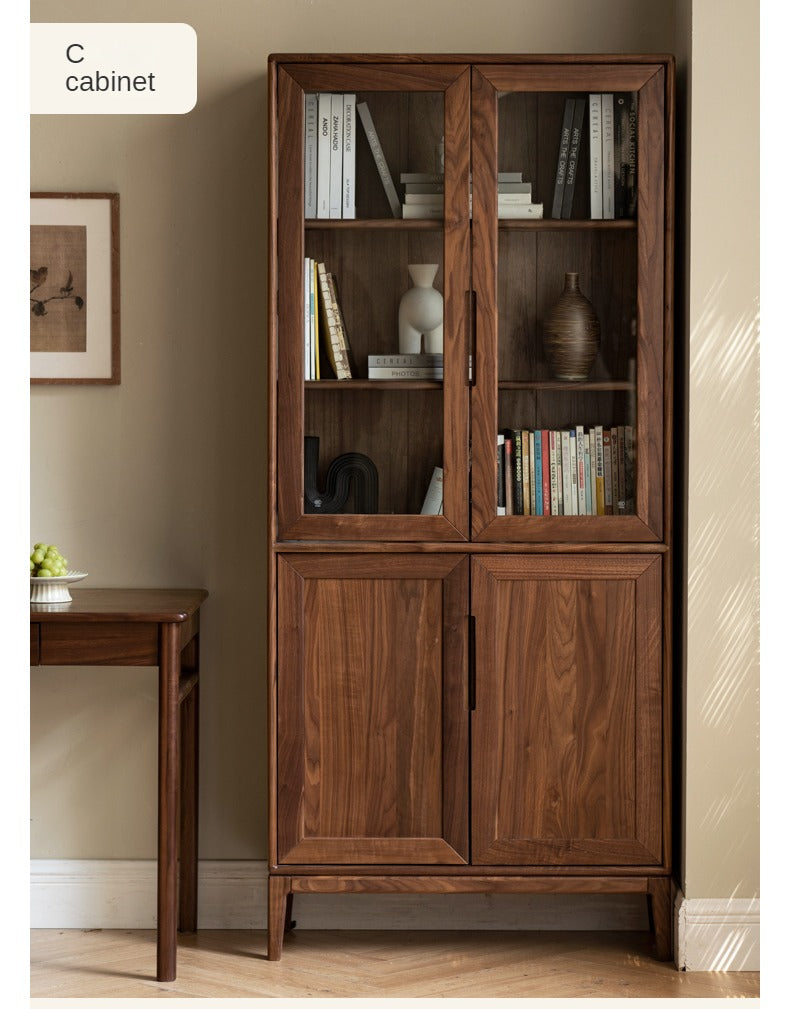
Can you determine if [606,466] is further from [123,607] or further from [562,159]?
[123,607]

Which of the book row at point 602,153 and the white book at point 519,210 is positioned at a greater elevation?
the book row at point 602,153

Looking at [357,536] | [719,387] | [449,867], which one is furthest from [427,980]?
[719,387]

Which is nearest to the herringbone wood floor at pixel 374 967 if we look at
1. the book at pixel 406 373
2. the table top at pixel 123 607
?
the table top at pixel 123 607

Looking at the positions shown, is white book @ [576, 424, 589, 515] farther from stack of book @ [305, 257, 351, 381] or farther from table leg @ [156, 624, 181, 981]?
table leg @ [156, 624, 181, 981]

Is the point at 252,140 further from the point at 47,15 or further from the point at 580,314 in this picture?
the point at 580,314

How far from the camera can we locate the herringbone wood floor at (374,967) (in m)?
2.16

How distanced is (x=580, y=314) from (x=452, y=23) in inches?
33.4

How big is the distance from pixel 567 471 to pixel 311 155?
2.97 ft

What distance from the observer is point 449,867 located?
2238 mm

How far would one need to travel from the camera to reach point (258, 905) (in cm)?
252

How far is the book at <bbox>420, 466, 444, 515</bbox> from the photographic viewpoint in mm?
2229

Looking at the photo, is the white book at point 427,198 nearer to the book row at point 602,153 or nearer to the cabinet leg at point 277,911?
the book row at point 602,153

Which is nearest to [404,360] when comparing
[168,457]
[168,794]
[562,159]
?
[562,159]

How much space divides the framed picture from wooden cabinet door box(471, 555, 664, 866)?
1.12 m
